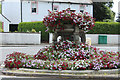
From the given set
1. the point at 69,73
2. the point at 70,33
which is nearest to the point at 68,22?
the point at 70,33

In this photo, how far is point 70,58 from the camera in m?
7.87

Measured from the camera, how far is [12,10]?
28.4 metres

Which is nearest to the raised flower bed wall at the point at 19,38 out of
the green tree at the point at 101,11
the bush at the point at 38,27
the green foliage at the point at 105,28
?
the bush at the point at 38,27

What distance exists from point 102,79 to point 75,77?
86cm

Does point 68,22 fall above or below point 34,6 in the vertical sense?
below

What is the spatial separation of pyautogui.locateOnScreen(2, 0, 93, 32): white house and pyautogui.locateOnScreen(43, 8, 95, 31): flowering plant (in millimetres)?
20170

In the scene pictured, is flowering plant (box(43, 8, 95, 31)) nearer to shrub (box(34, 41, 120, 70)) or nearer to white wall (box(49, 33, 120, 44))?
shrub (box(34, 41, 120, 70))

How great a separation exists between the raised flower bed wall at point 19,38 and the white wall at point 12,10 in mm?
7780

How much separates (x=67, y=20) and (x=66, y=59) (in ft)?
5.50

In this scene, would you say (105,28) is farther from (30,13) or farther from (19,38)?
(30,13)

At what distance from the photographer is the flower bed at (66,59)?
21.7 feet

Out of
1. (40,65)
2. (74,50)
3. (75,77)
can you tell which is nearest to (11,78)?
(40,65)

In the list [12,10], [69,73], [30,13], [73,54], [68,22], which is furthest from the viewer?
[12,10]

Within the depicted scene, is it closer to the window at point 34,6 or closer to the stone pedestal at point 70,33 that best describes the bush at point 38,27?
the window at point 34,6
